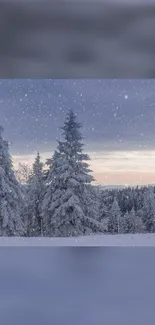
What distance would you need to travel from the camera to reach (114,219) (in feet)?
25.8

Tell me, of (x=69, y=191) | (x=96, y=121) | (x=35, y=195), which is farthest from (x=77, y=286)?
(x=96, y=121)

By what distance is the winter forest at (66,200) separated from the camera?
7.81 meters

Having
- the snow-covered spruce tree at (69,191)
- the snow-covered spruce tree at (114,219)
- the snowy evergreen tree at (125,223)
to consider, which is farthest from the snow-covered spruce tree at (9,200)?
the snowy evergreen tree at (125,223)

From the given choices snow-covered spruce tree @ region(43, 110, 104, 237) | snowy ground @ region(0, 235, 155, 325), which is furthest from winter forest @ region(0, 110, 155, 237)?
snowy ground @ region(0, 235, 155, 325)

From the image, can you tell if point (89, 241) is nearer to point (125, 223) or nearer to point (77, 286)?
point (125, 223)

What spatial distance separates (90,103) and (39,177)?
1.41 metres

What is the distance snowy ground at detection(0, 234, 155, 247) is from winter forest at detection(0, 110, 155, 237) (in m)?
0.09

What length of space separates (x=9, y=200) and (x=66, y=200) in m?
0.77

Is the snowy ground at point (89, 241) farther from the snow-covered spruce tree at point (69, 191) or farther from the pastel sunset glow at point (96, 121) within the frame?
the pastel sunset glow at point (96, 121)

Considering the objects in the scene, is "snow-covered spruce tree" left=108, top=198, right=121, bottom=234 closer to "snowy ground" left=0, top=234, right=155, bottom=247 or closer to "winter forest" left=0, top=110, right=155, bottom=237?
"winter forest" left=0, top=110, right=155, bottom=237

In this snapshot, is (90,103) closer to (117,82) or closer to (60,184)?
(117,82)

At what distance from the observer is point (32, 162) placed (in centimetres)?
790
